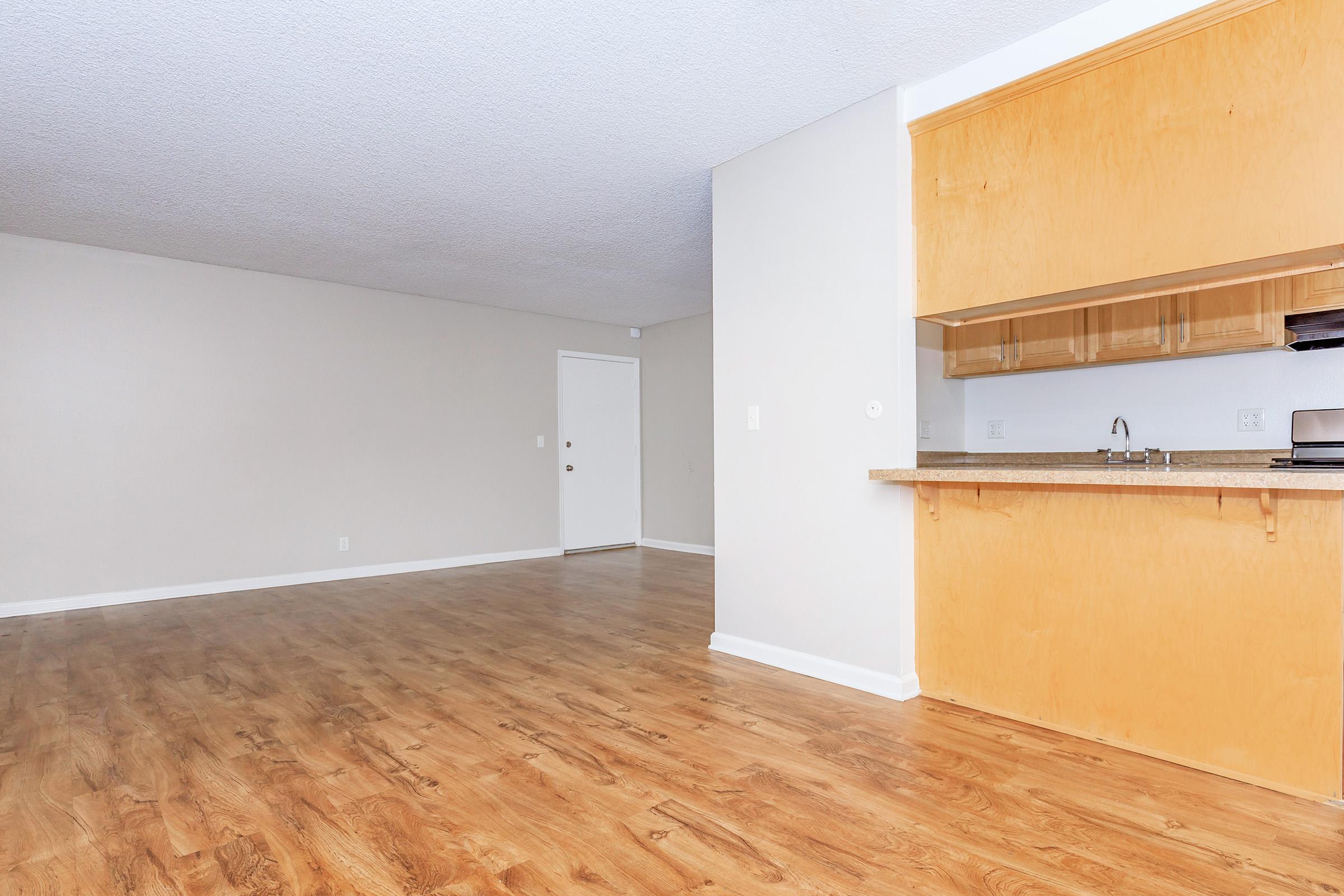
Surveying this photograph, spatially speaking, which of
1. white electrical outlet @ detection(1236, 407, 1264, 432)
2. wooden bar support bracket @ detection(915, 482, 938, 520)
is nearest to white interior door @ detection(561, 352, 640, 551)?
wooden bar support bracket @ detection(915, 482, 938, 520)

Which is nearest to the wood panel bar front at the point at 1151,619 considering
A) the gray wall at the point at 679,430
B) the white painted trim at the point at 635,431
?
the gray wall at the point at 679,430

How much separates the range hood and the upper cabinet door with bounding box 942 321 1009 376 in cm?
116

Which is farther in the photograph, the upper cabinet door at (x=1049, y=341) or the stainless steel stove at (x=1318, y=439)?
the upper cabinet door at (x=1049, y=341)

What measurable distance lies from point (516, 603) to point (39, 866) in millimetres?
3298

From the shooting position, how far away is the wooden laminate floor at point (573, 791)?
1781mm

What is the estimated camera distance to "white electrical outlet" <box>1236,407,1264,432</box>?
333 cm

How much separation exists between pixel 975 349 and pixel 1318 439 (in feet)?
4.93

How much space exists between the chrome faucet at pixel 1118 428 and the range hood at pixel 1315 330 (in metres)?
0.75

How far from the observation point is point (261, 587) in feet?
18.9

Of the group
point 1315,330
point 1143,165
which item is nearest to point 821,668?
point 1143,165

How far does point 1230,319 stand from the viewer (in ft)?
10.6

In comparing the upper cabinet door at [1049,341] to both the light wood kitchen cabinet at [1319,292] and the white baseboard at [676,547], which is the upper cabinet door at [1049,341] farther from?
the white baseboard at [676,547]

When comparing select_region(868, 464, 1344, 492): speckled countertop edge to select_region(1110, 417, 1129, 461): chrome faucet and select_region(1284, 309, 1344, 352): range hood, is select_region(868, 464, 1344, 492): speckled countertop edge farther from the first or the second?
select_region(1110, 417, 1129, 461): chrome faucet

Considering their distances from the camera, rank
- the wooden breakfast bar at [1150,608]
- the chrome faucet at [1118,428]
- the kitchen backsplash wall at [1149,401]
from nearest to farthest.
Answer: the wooden breakfast bar at [1150,608], the kitchen backsplash wall at [1149,401], the chrome faucet at [1118,428]
